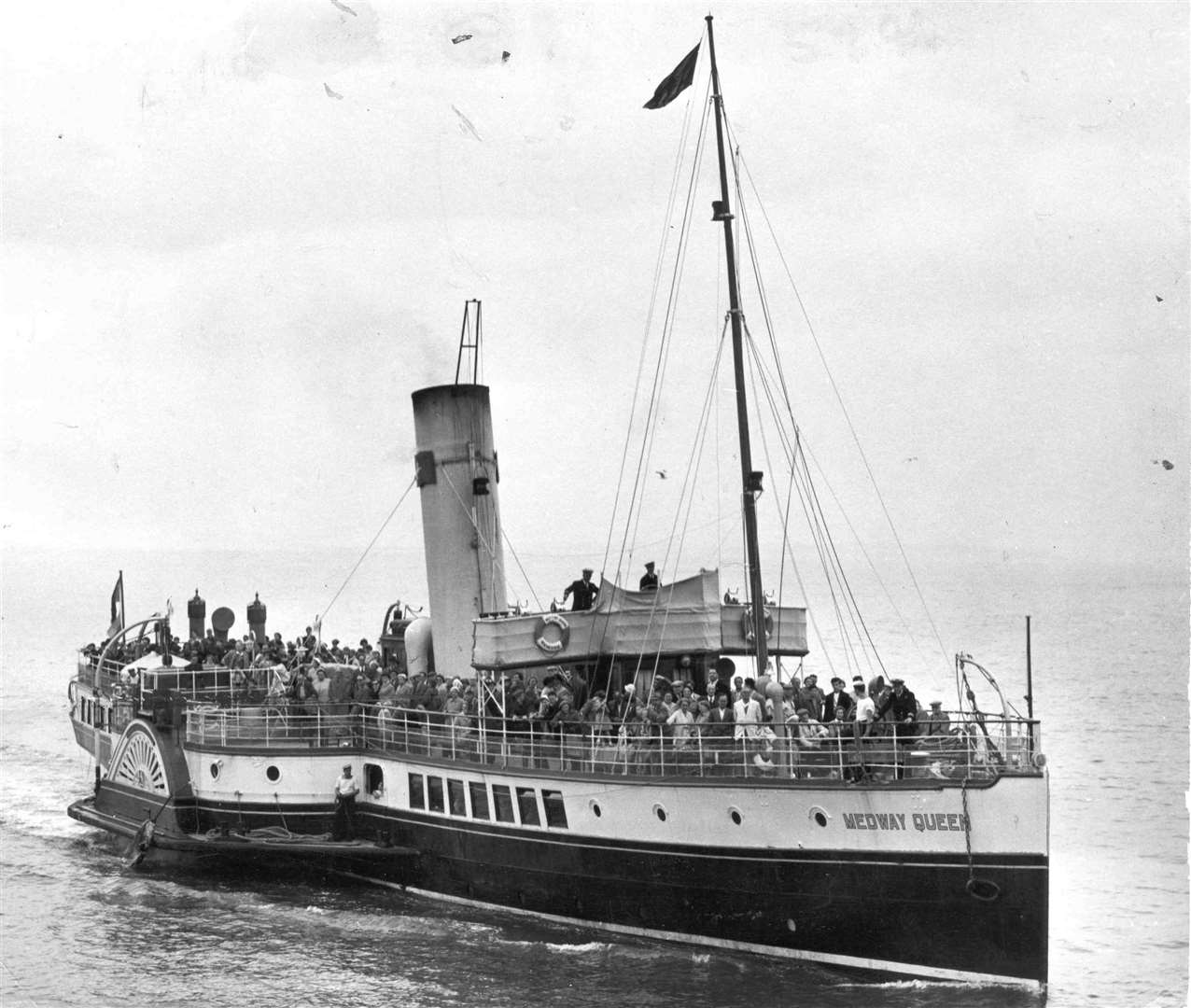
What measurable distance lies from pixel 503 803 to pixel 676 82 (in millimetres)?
12649

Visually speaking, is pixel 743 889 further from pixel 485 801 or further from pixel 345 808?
pixel 345 808

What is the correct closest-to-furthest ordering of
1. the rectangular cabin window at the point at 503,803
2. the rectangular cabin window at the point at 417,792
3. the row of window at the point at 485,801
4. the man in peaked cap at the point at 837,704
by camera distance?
1. the man in peaked cap at the point at 837,704
2. the row of window at the point at 485,801
3. the rectangular cabin window at the point at 503,803
4. the rectangular cabin window at the point at 417,792

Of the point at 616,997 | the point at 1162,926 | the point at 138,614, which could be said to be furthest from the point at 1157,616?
the point at 616,997

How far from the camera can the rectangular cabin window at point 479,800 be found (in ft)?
83.6

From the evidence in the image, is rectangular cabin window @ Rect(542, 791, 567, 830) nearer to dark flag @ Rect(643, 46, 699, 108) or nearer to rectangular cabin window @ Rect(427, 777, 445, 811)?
rectangular cabin window @ Rect(427, 777, 445, 811)

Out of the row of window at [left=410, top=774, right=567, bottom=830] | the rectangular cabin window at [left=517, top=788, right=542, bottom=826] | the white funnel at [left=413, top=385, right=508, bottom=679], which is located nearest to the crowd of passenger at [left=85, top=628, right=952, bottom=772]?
the rectangular cabin window at [left=517, top=788, right=542, bottom=826]

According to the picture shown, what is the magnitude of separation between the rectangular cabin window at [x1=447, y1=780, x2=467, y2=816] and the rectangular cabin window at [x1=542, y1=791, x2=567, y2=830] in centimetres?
196

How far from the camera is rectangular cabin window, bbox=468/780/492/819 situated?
25.5 m

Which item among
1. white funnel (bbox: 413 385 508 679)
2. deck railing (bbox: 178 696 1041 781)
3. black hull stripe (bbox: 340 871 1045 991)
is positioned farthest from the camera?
white funnel (bbox: 413 385 508 679)

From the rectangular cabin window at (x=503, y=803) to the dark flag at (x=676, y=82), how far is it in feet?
38.9

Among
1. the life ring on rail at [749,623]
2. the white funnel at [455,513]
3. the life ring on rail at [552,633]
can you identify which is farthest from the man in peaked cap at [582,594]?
the life ring on rail at [749,623]

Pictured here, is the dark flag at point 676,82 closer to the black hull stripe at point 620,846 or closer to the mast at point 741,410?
the mast at point 741,410

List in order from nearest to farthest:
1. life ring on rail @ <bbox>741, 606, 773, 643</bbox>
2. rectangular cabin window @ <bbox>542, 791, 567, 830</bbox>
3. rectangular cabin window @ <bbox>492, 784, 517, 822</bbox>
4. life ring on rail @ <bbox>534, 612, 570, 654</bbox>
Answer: rectangular cabin window @ <bbox>542, 791, 567, 830</bbox> < rectangular cabin window @ <bbox>492, 784, 517, 822</bbox> < life ring on rail @ <bbox>534, 612, 570, 654</bbox> < life ring on rail @ <bbox>741, 606, 773, 643</bbox>

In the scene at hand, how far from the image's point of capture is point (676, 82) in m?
25.6
